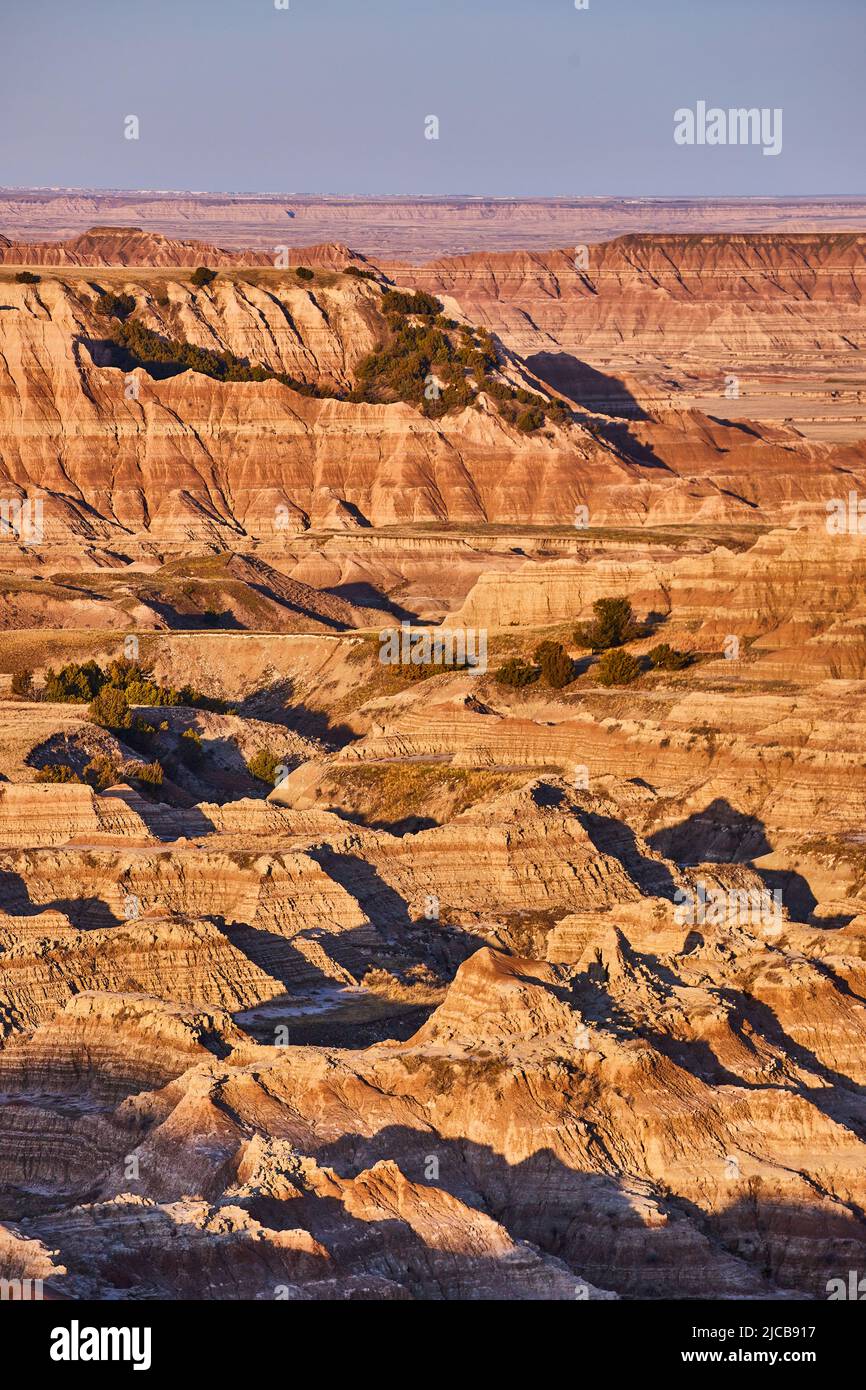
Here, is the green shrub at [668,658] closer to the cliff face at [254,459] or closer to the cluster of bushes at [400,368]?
the cliff face at [254,459]

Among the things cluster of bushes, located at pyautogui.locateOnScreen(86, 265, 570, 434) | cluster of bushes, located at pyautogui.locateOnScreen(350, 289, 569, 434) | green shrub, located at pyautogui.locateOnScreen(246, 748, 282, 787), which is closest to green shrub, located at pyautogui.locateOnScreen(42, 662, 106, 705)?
green shrub, located at pyautogui.locateOnScreen(246, 748, 282, 787)

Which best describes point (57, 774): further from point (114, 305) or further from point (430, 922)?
point (114, 305)

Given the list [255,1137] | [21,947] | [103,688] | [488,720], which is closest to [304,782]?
[488,720]

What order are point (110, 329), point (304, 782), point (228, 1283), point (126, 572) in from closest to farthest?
1. point (228, 1283)
2. point (304, 782)
3. point (126, 572)
4. point (110, 329)

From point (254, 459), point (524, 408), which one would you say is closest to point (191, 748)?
point (254, 459)

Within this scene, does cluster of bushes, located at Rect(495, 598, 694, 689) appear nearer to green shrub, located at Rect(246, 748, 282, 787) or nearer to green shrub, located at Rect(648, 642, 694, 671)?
green shrub, located at Rect(648, 642, 694, 671)
